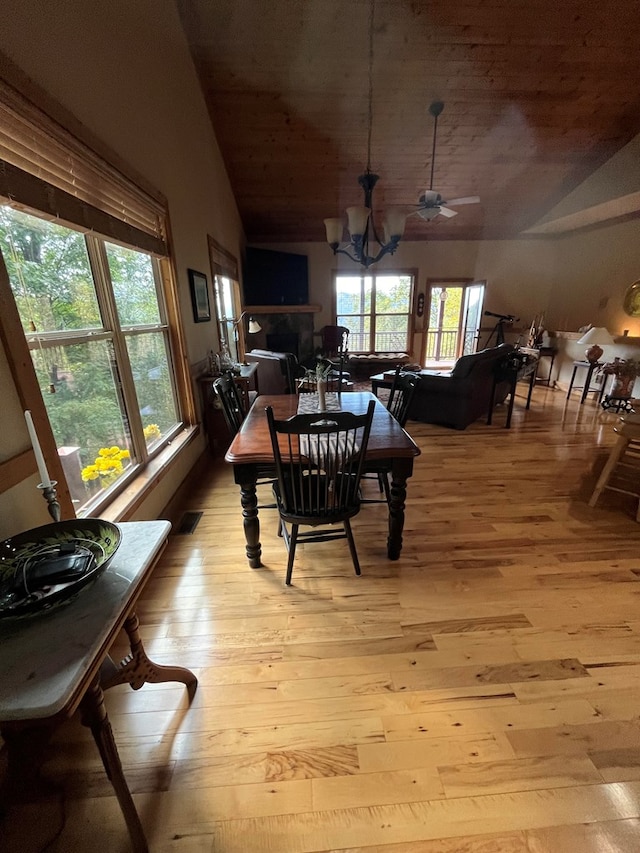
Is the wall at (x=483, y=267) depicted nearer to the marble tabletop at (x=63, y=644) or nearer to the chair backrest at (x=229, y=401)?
the chair backrest at (x=229, y=401)

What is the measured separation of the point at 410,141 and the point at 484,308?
3728 millimetres

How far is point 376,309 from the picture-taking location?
23.7 ft

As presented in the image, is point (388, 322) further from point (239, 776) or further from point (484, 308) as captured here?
point (239, 776)

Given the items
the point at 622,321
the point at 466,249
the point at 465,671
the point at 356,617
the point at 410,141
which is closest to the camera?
the point at 465,671

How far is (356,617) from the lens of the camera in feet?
5.43

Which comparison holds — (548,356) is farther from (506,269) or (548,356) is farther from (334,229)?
(334,229)

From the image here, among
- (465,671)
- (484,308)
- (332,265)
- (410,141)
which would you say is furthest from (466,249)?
(465,671)

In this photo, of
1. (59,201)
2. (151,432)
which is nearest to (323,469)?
(151,432)

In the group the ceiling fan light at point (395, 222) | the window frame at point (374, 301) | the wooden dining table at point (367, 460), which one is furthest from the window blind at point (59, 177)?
the window frame at point (374, 301)

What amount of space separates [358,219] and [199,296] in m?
1.54

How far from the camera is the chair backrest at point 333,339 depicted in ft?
22.2

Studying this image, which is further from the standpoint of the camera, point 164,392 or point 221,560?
point 164,392

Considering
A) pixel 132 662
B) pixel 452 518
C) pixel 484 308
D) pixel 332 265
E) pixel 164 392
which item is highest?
pixel 332 265

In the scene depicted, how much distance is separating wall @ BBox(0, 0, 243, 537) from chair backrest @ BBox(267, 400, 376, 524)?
0.93m
